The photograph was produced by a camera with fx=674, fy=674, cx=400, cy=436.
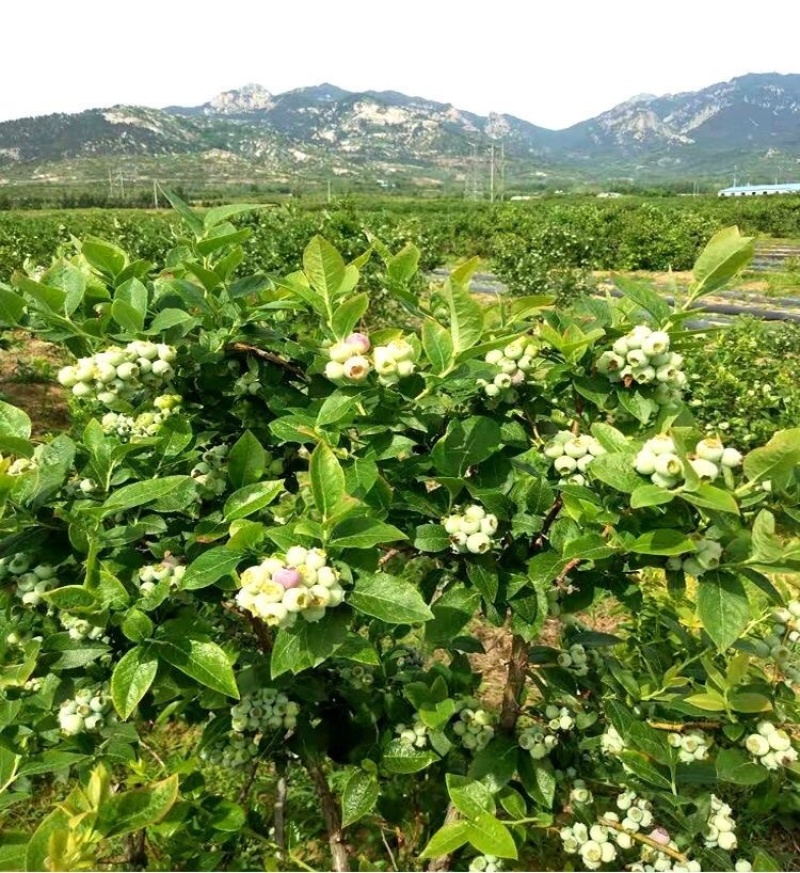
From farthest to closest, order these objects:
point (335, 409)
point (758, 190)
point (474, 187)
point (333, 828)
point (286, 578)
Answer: point (474, 187) < point (758, 190) < point (333, 828) < point (335, 409) < point (286, 578)

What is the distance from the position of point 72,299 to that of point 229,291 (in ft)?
0.93

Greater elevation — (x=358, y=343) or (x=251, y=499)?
(x=358, y=343)

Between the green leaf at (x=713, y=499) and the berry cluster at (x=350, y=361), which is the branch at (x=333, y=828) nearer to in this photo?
the berry cluster at (x=350, y=361)

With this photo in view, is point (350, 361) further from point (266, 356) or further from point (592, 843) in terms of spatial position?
point (592, 843)

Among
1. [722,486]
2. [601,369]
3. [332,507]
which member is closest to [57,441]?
[332,507]

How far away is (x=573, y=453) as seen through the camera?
115 centimetres

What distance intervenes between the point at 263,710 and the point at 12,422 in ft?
2.50

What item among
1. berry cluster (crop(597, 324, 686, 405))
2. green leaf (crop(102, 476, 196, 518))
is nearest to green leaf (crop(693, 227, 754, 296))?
berry cluster (crop(597, 324, 686, 405))

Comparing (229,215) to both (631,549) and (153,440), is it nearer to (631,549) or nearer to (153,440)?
(153,440)

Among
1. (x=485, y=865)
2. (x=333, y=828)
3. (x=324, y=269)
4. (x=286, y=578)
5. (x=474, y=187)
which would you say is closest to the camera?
(x=286, y=578)

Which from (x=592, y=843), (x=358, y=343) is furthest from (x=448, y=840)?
(x=358, y=343)

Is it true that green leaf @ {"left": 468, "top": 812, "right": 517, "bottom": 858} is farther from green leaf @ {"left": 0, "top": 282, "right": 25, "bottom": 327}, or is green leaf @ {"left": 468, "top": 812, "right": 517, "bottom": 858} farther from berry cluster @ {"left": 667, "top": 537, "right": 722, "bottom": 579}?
green leaf @ {"left": 0, "top": 282, "right": 25, "bottom": 327}

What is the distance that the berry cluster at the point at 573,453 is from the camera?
114cm

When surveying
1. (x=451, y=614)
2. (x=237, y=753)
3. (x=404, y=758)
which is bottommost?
(x=237, y=753)
